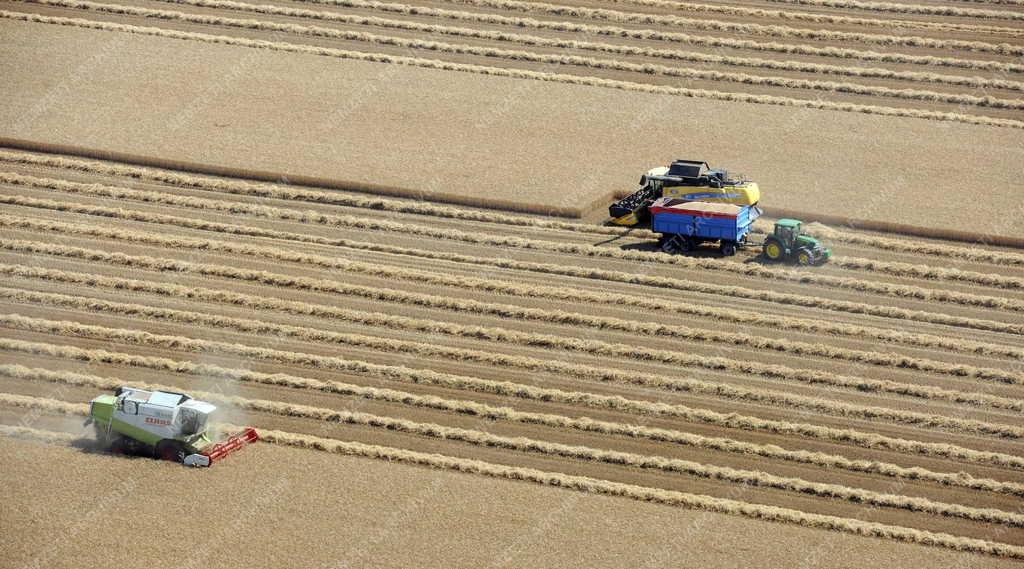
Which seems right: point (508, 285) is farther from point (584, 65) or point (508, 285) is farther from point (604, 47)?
point (604, 47)

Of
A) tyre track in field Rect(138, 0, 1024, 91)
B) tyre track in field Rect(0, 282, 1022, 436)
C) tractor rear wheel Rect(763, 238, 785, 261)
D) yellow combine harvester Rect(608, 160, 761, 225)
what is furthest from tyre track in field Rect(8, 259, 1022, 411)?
tyre track in field Rect(138, 0, 1024, 91)

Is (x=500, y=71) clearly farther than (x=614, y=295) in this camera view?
Yes

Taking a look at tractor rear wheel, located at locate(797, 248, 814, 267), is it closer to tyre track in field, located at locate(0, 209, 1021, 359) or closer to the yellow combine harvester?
the yellow combine harvester

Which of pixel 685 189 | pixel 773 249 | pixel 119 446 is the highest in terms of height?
pixel 685 189

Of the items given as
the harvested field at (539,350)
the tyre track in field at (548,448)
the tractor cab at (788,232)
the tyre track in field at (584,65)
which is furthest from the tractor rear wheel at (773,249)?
the tyre track in field at (584,65)

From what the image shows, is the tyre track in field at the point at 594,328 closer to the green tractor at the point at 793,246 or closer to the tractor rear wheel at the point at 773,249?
the green tractor at the point at 793,246

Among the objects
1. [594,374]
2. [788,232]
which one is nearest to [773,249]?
[788,232]
